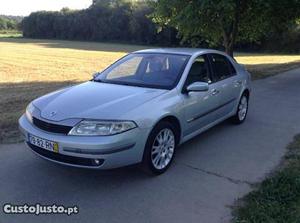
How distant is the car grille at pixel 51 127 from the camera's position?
4301 millimetres

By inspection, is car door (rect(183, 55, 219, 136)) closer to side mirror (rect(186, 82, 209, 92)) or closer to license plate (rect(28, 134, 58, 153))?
side mirror (rect(186, 82, 209, 92))

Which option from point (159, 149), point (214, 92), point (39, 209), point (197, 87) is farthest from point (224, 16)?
point (39, 209)

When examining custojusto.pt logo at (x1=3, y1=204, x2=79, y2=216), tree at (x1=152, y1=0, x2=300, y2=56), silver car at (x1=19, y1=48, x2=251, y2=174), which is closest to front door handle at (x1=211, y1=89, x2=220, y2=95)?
silver car at (x1=19, y1=48, x2=251, y2=174)

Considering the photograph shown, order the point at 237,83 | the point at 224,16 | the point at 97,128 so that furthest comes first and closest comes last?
the point at 224,16 < the point at 237,83 < the point at 97,128

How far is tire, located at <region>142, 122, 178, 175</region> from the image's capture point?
15.1ft

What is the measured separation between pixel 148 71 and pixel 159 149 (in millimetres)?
1409

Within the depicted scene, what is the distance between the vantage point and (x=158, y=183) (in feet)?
15.2

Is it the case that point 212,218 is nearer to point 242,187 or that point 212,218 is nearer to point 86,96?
point 242,187

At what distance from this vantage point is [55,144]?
168 inches

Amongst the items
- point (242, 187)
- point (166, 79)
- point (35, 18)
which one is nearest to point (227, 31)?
point (166, 79)

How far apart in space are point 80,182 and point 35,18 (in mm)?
104087

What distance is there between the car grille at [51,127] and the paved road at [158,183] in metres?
0.64

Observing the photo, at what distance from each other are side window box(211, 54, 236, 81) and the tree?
264 inches

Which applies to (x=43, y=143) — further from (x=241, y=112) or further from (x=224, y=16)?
(x=224, y=16)
